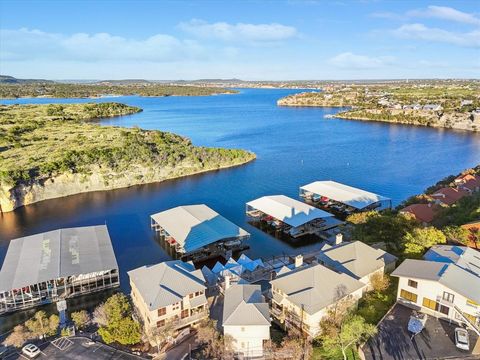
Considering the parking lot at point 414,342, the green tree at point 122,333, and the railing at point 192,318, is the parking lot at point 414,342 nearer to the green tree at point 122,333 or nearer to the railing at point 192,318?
the railing at point 192,318

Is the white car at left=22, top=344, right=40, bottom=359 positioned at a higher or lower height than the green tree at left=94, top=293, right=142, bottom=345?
lower

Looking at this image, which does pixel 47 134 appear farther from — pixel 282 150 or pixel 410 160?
pixel 410 160

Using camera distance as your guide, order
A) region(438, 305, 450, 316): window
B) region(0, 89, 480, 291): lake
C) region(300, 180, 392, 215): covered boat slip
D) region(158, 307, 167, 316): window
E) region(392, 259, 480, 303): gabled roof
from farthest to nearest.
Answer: region(300, 180, 392, 215): covered boat slip → region(0, 89, 480, 291): lake → region(158, 307, 167, 316): window → region(438, 305, 450, 316): window → region(392, 259, 480, 303): gabled roof

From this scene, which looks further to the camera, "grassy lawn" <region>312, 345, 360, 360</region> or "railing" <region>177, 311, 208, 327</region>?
"railing" <region>177, 311, 208, 327</region>

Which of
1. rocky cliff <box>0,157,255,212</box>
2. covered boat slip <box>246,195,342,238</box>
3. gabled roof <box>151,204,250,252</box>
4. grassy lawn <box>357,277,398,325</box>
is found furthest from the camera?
rocky cliff <box>0,157,255,212</box>

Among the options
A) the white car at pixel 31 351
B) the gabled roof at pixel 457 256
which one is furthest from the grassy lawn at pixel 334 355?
the white car at pixel 31 351

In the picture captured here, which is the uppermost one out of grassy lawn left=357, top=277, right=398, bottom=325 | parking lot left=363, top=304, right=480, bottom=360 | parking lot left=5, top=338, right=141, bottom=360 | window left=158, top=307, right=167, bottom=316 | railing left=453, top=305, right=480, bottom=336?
railing left=453, top=305, right=480, bottom=336

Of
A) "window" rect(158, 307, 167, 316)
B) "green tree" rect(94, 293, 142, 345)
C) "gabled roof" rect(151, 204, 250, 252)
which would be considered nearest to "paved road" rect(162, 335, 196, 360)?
"window" rect(158, 307, 167, 316)

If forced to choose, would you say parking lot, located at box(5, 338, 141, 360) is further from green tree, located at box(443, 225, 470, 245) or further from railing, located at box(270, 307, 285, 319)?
green tree, located at box(443, 225, 470, 245)
